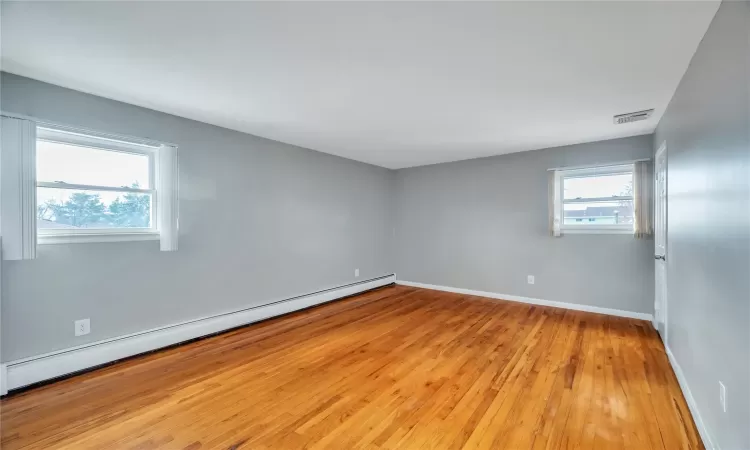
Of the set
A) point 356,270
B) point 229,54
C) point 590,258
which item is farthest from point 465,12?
point 356,270

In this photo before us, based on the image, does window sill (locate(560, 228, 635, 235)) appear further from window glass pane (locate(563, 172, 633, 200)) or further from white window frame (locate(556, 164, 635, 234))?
window glass pane (locate(563, 172, 633, 200))

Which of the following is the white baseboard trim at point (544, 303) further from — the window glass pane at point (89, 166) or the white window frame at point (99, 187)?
the window glass pane at point (89, 166)

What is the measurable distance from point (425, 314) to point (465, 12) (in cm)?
347

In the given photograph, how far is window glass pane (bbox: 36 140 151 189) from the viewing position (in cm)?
248

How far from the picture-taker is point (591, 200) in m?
4.24

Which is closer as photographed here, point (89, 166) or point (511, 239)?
point (89, 166)

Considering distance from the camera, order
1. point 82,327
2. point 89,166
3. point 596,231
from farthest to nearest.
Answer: point 596,231 → point 89,166 → point 82,327

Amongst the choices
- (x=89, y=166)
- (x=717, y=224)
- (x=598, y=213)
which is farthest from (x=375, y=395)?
(x=598, y=213)

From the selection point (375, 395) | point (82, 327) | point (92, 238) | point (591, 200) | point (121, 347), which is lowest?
point (375, 395)

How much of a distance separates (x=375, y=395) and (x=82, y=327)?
2.47 metres

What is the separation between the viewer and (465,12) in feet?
5.24

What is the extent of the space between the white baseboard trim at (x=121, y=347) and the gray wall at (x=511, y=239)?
2.72m

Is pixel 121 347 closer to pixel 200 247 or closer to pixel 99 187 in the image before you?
pixel 200 247

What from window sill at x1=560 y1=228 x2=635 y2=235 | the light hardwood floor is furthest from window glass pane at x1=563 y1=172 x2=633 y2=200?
the light hardwood floor
